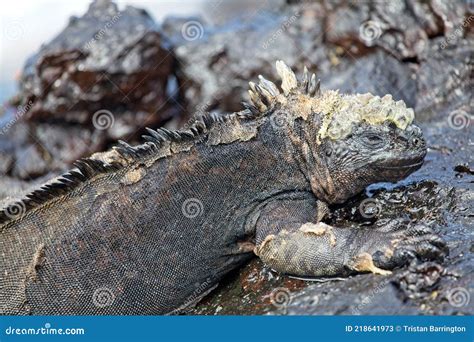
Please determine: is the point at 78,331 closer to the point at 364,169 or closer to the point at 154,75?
the point at 364,169

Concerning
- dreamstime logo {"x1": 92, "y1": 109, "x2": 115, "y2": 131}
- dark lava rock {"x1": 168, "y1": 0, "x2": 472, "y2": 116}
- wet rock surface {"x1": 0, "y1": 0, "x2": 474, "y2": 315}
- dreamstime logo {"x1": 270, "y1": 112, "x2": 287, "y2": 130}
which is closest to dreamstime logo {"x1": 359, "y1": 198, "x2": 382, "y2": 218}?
dreamstime logo {"x1": 270, "y1": 112, "x2": 287, "y2": 130}

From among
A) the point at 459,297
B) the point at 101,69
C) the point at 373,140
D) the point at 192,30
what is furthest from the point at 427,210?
the point at 192,30

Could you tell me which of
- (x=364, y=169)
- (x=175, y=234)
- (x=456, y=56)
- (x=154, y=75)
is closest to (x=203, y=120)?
(x=175, y=234)

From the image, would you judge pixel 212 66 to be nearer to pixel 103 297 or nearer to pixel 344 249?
pixel 103 297

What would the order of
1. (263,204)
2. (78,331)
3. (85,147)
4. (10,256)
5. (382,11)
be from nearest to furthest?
(78,331), (10,256), (263,204), (382,11), (85,147)

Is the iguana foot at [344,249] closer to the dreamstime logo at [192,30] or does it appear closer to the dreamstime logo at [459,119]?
the dreamstime logo at [459,119]

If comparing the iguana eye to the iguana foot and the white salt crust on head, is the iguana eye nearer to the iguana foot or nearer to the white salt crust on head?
the white salt crust on head
